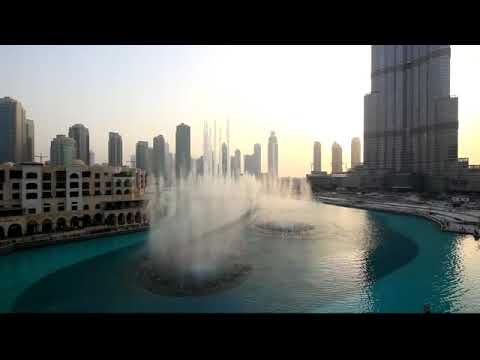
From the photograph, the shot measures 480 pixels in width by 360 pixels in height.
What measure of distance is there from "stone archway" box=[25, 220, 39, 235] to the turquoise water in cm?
162

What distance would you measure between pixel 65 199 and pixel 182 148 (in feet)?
70.3

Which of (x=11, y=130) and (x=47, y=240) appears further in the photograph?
(x=11, y=130)

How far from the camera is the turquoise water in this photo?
6.10m

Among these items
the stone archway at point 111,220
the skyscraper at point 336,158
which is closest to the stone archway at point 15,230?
the stone archway at point 111,220

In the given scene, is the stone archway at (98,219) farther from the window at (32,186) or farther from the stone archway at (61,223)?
the window at (32,186)

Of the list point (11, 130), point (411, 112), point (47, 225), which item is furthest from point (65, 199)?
point (411, 112)

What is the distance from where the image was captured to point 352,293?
6703mm

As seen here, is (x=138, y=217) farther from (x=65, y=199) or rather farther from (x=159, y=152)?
(x=159, y=152)

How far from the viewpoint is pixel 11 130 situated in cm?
2025

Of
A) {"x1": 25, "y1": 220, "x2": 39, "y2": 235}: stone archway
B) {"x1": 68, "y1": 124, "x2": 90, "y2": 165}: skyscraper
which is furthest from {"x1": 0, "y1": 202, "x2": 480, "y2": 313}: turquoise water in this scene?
{"x1": 68, "y1": 124, "x2": 90, "y2": 165}: skyscraper
